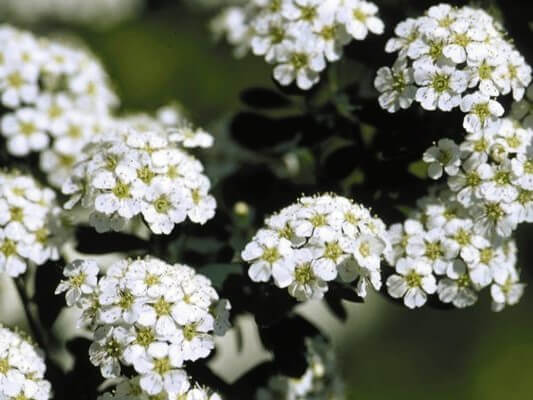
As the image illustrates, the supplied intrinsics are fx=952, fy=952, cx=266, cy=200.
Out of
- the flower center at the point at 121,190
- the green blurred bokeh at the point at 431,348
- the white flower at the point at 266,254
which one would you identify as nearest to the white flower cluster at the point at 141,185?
the flower center at the point at 121,190

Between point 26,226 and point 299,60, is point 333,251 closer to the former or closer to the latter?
point 299,60

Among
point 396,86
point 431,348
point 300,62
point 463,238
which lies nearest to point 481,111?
point 396,86

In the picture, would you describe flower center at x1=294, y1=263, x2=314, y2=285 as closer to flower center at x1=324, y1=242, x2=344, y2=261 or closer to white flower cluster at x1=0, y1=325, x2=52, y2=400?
flower center at x1=324, y1=242, x2=344, y2=261

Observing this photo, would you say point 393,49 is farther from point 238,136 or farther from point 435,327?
point 435,327

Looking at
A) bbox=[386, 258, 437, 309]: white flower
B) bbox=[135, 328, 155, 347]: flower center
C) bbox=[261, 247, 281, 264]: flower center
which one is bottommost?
bbox=[386, 258, 437, 309]: white flower

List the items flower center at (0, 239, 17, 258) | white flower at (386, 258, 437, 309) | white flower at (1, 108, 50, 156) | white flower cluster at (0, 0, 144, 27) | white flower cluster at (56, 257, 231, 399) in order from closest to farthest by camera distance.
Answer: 1. white flower cluster at (56, 257, 231, 399)
2. white flower at (386, 258, 437, 309)
3. flower center at (0, 239, 17, 258)
4. white flower at (1, 108, 50, 156)
5. white flower cluster at (0, 0, 144, 27)

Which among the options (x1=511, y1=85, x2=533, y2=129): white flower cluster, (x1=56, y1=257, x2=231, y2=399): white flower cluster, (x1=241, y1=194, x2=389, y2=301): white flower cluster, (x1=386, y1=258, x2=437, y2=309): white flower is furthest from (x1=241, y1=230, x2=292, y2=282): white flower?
(x1=511, y1=85, x2=533, y2=129): white flower cluster

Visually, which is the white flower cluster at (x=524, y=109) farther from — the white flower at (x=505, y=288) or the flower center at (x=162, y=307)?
the flower center at (x=162, y=307)

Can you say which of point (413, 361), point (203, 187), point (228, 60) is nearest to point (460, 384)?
point (413, 361)
